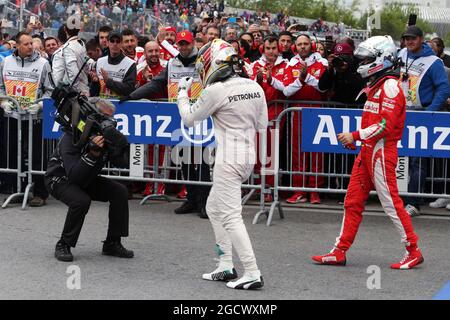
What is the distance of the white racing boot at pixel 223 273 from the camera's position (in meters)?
7.61

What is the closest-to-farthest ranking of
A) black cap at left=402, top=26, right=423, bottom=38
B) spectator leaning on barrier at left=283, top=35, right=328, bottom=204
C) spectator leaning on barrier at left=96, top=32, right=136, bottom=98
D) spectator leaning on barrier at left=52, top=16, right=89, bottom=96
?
1. black cap at left=402, top=26, right=423, bottom=38
2. spectator leaning on barrier at left=283, top=35, right=328, bottom=204
3. spectator leaning on barrier at left=52, top=16, right=89, bottom=96
4. spectator leaning on barrier at left=96, top=32, right=136, bottom=98

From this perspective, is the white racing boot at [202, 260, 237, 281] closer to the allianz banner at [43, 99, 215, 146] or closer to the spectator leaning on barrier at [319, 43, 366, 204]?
the allianz banner at [43, 99, 215, 146]

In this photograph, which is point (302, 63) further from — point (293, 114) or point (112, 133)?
point (112, 133)

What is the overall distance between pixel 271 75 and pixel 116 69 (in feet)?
6.68

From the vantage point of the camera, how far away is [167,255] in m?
8.62

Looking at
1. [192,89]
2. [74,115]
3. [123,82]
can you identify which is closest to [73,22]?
[123,82]

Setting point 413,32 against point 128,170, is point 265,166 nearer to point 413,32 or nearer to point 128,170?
point 128,170

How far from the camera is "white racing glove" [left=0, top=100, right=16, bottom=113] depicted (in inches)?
446

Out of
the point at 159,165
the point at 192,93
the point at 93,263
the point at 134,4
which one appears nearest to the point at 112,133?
the point at 93,263

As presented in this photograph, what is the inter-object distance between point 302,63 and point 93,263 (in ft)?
14.8

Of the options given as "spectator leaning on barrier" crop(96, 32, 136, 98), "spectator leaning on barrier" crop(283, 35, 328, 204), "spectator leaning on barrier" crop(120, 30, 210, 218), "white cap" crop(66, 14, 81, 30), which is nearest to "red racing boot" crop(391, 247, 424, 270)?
"spectator leaning on barrier" crop(283, 35, 328, 204)

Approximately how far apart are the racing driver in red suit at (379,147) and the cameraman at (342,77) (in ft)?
9.67

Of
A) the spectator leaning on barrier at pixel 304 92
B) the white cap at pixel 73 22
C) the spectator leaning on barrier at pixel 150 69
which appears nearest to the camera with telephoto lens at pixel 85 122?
the white cap at pixel 73 22

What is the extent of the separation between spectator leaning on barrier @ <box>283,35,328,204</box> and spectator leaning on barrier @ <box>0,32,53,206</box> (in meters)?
3.10
